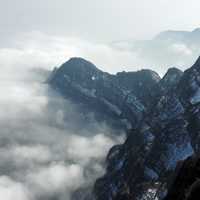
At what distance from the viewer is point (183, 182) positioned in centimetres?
12862

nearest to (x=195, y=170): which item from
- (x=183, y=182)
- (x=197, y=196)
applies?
(x=183, y=182)

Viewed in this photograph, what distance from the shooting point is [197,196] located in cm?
9675

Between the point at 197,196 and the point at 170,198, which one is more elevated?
the point at 170,198

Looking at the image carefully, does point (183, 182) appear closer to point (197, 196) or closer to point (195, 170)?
point (195, 170)

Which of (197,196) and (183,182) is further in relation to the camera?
(183,182)

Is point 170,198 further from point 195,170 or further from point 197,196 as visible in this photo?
point 197,196

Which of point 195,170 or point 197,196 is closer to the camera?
point 197,196

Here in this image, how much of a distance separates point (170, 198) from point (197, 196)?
33537mm

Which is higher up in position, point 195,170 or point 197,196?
point 195,170

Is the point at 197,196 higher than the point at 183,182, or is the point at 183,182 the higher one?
the point at 183,182

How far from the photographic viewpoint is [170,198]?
129 meters

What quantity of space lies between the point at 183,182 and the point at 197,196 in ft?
106

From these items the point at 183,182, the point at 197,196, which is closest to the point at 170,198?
the point at 183,182

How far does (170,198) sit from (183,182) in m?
6.89
